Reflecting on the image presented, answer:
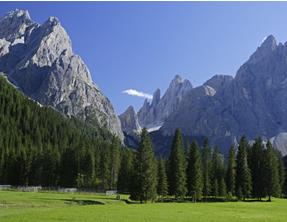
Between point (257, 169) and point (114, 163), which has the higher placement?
point (114, 163)

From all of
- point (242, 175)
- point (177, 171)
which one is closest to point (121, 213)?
point (177, 171)

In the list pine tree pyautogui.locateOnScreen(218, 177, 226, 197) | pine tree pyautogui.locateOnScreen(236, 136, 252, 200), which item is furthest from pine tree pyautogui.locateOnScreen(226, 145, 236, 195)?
pine tree pyautogui.locateOnScreen(218, 177, 226, 197)

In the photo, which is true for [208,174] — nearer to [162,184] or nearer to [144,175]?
[162,184]

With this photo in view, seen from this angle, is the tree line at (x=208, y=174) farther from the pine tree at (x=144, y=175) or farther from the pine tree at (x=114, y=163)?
the pine tree at (x=114, y=163)

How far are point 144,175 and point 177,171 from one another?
17976 millimetres

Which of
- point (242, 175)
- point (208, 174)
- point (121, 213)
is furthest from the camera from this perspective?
point (208, 174)

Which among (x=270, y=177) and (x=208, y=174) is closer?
(x=270, y=177)

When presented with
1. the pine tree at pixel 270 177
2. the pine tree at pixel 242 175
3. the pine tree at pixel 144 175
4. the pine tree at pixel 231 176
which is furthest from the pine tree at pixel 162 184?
the pine tree at pixel 270 177

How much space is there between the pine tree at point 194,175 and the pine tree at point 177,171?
200 centimetres

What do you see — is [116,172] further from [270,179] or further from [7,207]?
[7,207]

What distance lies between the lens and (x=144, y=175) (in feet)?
324

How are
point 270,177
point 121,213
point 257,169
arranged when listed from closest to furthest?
point 121,213, point 270,177, point 257,169

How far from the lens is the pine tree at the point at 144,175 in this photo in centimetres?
9781

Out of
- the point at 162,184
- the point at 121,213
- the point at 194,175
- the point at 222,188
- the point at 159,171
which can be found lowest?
the point at 121,213
